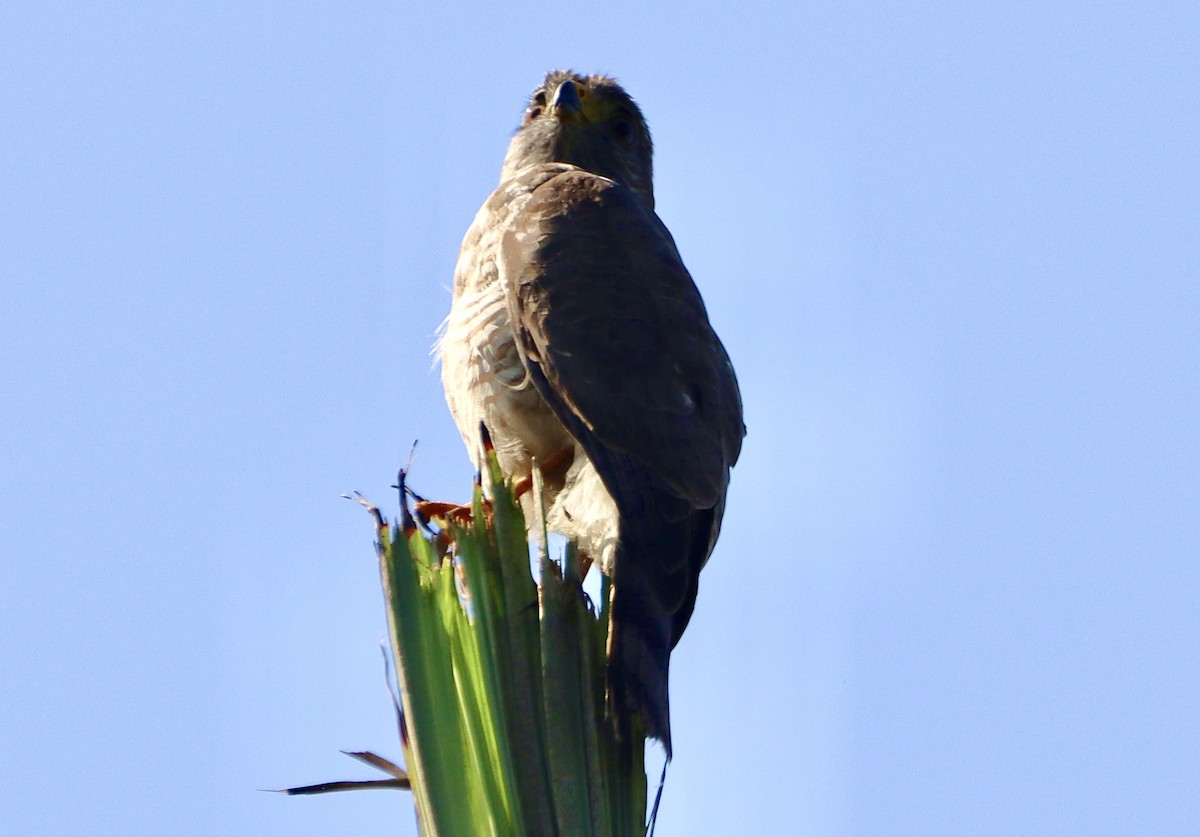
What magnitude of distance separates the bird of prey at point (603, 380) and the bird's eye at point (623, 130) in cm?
96

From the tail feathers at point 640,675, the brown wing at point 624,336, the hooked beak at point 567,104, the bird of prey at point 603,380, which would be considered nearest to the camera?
the tail feathers at point 640,675

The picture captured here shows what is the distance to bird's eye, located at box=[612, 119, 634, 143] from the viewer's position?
5.84m

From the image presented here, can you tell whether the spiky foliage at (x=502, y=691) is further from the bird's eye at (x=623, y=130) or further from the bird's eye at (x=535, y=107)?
the bird's eye at (x=535, y=107)

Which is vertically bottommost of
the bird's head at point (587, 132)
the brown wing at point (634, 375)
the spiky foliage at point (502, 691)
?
the spiky foliage at point (502, 691)

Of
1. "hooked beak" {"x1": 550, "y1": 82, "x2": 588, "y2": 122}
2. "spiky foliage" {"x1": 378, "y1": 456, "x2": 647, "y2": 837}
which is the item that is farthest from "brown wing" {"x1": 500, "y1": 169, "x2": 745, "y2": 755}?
"hooked beak" {"x1": 550, "y1": 82, "x2": 588, "y2": 122}

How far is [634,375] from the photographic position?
3.86 metres

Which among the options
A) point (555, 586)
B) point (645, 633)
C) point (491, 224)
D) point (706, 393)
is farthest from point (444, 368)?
point (555, 586)

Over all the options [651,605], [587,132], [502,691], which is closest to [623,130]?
[587,132]

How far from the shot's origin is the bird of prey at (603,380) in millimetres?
3482

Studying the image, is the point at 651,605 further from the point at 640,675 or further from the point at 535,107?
the point at 535,107

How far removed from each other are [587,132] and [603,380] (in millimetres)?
2164

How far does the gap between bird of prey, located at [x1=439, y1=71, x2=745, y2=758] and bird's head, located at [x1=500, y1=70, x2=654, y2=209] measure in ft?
2.59

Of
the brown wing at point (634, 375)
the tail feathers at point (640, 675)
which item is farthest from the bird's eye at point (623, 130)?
the tail feathers at point (640, 675)

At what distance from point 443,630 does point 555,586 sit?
20 centimetres
